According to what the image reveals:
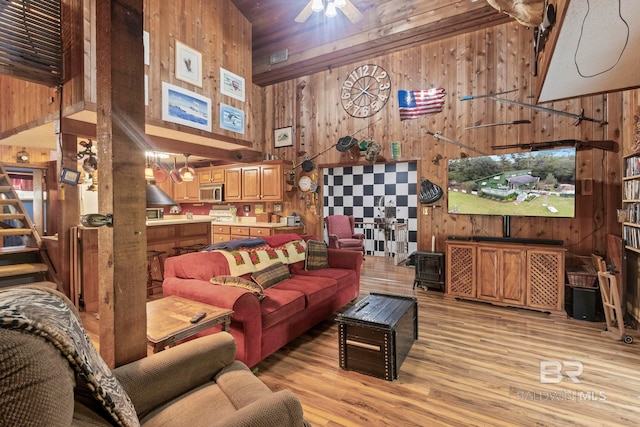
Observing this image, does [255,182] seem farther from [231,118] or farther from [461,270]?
[461,270]

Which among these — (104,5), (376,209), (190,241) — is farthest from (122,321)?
(376,209)

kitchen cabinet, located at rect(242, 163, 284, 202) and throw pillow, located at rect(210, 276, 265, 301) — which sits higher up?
kitchen cabinet, located at rect(242, 163, 284, 202)

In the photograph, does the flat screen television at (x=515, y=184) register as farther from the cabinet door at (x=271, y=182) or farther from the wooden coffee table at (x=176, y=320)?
the wooden coffee table at (x=176, y=320)

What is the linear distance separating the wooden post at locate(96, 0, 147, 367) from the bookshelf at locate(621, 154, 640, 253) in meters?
4.19

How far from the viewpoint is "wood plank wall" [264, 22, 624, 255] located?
3762 mm

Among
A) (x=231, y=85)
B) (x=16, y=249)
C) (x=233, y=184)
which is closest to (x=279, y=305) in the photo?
(x=16, y=249)

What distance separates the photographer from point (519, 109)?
13.7ft

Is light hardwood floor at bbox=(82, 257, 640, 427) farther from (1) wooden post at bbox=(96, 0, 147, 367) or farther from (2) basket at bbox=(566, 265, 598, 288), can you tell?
(1) wooden post at bbox=(96, 0, 147, 367)

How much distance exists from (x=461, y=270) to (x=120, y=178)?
4105 millimetres

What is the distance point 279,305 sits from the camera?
260 centimetres

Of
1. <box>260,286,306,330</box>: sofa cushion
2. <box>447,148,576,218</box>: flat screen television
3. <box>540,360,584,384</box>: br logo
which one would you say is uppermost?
<box>447,148,576,218</box>: flat screen television

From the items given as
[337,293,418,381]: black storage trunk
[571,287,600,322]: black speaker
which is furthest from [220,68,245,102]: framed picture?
[571,287,600,322]: black speaker

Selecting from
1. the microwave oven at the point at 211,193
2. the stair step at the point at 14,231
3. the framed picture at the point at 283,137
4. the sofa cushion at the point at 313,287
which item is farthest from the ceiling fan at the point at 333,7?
the stair step at the point at 14,231

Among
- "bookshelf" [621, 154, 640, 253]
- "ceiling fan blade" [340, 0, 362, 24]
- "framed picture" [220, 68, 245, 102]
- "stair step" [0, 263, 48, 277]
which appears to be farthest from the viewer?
"framed picture" [220, 68, 245, 102]
